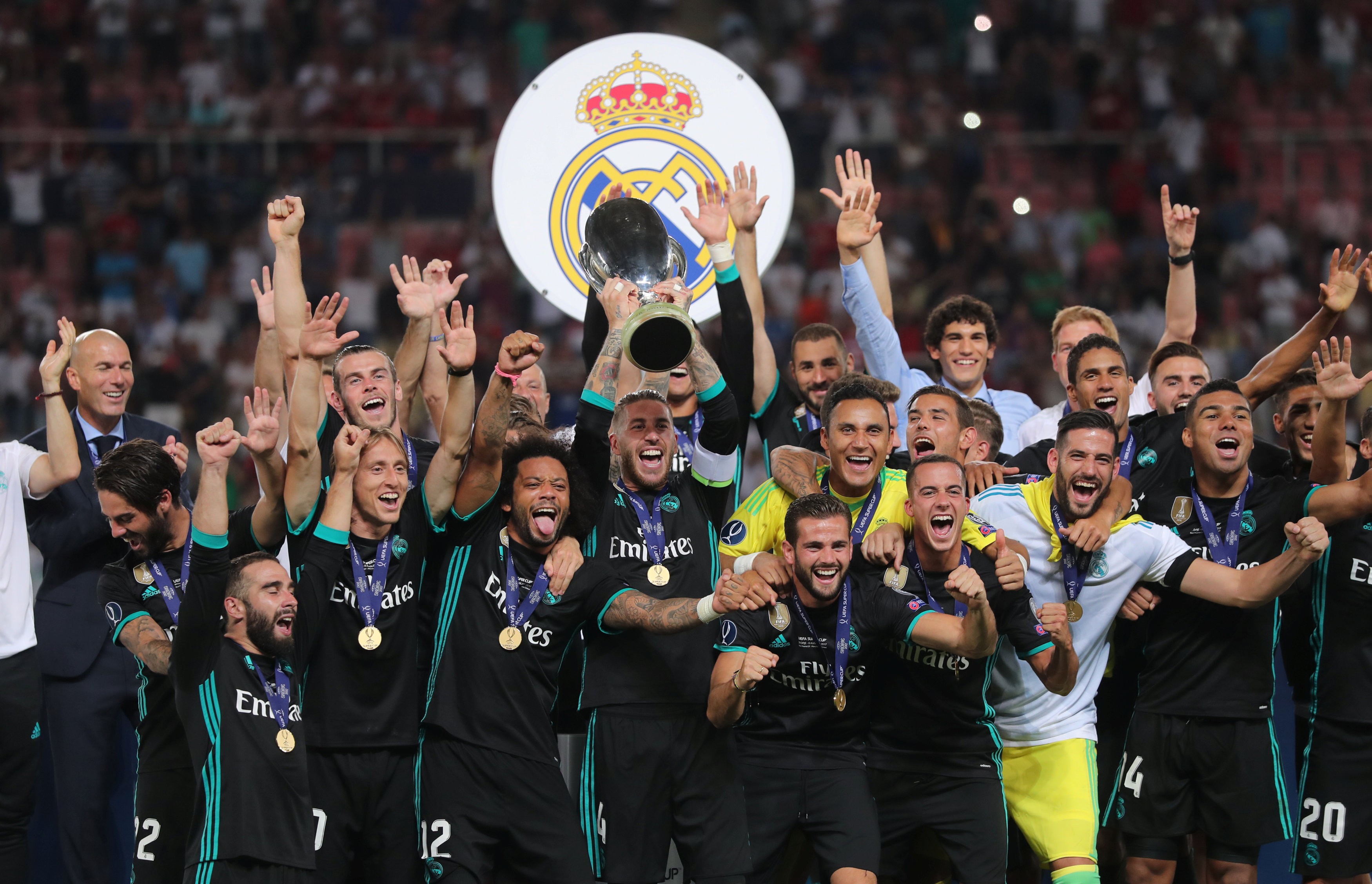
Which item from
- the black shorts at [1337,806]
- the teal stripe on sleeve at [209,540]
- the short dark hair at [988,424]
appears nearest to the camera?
the teal stripe on sleeve at [209,540]

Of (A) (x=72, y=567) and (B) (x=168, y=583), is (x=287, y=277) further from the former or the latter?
(A) (x=72, y=567)

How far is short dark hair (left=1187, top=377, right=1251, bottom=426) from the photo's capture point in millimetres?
5266

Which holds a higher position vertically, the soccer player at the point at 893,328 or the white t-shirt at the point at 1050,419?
the soccer player at the point at 893,328

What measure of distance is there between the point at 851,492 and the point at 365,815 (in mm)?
1934

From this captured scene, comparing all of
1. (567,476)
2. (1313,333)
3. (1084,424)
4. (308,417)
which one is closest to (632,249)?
(567,476)

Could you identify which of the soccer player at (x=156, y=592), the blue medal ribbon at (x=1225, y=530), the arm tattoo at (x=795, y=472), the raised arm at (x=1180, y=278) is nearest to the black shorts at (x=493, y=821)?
the soccer player at (x=156, y=592)

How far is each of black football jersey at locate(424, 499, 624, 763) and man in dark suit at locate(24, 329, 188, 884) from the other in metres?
1.17

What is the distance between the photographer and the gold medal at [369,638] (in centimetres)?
492

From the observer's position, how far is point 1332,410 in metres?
5.29

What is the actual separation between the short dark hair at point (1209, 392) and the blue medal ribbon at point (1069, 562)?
2.00 feet

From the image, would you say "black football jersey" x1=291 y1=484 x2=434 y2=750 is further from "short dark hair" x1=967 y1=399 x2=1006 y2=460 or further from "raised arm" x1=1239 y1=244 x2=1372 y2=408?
"raised arm" x1=1239 y1=244 x2=1372 y2=408

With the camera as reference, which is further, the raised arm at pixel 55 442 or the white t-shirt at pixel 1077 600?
the raised arm at pixel 55 442

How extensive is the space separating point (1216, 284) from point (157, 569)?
9895mm

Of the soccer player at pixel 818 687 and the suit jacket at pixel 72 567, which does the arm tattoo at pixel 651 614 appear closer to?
the soccer player at pixel 818 687
